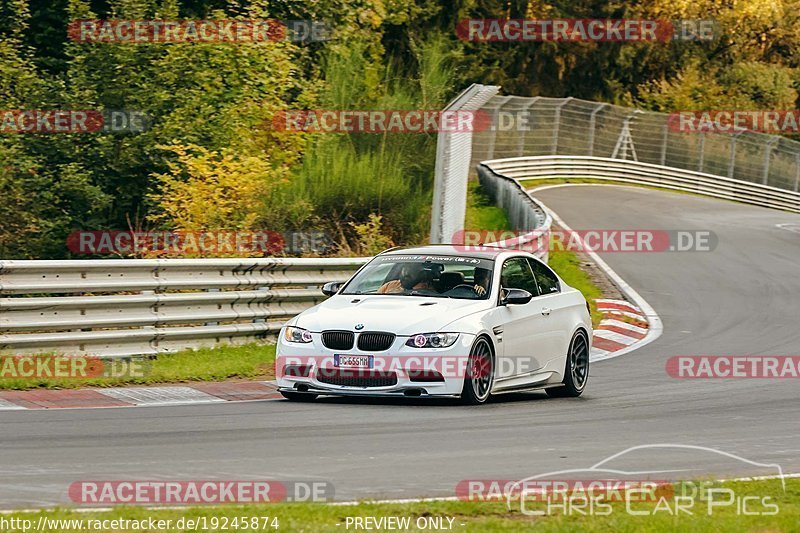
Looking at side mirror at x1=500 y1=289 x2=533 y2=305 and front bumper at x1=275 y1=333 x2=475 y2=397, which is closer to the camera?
front bumper at x1=275 y1=333 x2=475 y2=397

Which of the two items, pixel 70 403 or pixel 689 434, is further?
pixel 70 403

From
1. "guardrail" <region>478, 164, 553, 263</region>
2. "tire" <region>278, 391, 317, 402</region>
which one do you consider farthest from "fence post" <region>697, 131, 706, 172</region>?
"tire" <region>278, 391, 317, 402</region>

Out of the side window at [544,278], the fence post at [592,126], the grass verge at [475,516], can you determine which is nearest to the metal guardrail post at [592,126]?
the fence post at [592,126]

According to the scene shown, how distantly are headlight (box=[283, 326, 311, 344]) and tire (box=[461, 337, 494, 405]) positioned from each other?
1.45 m

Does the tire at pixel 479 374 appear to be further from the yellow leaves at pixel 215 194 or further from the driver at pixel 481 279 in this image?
the yellow leaves at pixel 215 194

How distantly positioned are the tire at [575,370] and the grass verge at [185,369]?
303cm

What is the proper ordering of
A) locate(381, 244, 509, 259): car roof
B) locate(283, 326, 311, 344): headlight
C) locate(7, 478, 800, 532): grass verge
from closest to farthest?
locate(7, 478, 800, 532): grass verge
locate(283, 326, 311, 344): headlight
locate(381, 244, 509, 259): car roof

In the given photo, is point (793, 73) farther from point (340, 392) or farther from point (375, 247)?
point (340, 392)

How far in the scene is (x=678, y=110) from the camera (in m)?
62.7

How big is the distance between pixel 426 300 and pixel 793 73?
191 ft

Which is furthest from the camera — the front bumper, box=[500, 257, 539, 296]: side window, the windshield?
box=[500, 257, 539, 296]: side window

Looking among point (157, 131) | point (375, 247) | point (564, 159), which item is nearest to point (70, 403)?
point (375, 247)

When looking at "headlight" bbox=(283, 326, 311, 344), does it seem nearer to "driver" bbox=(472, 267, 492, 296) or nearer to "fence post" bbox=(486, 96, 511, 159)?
"driver" bbox=(472, 267, 492, 296)

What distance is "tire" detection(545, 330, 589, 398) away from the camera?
13695 millimetres
